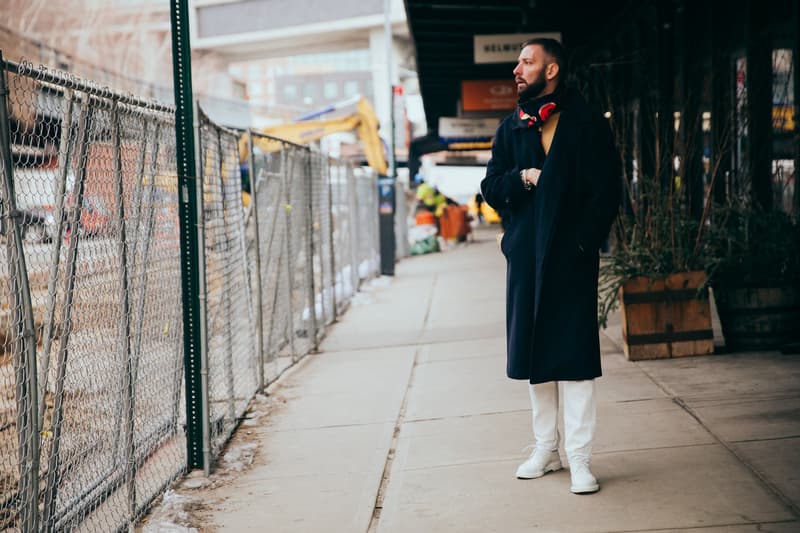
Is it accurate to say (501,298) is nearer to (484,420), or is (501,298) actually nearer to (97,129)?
(484,420)

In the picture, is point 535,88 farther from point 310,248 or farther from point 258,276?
point 310,248

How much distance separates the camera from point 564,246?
4.12 metres

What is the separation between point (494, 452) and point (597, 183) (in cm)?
164

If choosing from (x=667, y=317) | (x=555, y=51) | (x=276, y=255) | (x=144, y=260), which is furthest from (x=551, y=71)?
(x=276, y=255)

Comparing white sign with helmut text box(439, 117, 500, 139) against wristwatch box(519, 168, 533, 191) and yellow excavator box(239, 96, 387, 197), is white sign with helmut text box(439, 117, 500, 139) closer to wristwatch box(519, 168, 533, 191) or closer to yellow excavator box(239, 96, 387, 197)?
yellow excavator box(239, 96, 387, 197)

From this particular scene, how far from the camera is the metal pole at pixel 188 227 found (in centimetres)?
482

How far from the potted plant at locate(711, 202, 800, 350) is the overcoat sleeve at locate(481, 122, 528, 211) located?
3025 mm

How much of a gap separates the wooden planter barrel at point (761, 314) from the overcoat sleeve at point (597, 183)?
304 cm

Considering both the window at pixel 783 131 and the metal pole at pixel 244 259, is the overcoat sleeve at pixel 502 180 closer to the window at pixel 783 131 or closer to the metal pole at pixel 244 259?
the metal pole at pixel 244 259

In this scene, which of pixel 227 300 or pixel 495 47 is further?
pixel 495 47

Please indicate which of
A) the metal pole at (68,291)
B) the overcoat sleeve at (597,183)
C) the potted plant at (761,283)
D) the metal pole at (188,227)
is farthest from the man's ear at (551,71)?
the potted plant at (761,283)

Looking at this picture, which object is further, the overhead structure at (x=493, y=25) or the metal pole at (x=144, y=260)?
the overhead structure at (x=493, y=25)

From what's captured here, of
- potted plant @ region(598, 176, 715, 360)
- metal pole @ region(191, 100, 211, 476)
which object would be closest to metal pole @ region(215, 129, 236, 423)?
metal pole @ region(191, 100, 211, 476)

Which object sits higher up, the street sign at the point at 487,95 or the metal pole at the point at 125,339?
the street sign at the point at 487,95
